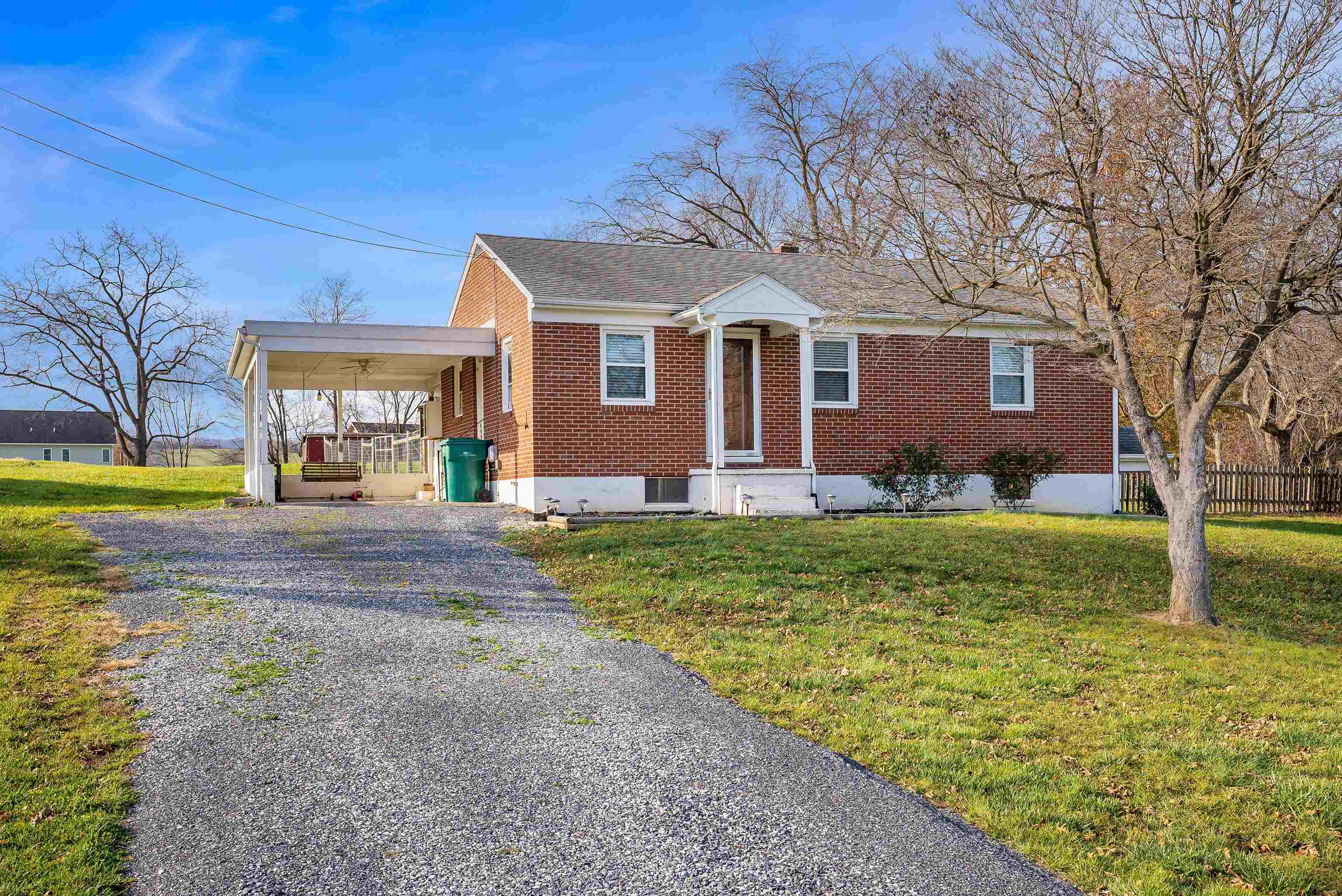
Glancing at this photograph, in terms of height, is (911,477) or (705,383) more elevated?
(705,383)

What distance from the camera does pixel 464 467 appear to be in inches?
730

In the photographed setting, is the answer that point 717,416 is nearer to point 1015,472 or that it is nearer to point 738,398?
point 738,398

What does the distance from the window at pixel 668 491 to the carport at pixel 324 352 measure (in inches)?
160

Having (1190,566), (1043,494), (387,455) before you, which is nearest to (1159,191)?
(1190,566)

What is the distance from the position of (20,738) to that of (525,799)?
2.84 meters

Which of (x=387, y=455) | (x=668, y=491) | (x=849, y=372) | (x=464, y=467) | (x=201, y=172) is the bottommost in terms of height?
(x=668, y=491)

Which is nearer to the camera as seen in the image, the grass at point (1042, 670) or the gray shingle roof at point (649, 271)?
the grass at point (1042, 670)

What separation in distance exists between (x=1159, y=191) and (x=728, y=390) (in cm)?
861

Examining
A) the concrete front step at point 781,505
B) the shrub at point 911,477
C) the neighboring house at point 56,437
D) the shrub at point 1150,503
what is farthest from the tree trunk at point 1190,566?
the neighboring house at point 56,437

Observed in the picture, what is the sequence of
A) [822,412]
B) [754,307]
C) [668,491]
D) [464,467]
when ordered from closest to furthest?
[754,307] < [668,491] < [822,412] < [464,467]

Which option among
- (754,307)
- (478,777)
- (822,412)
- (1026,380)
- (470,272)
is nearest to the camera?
(478,777)

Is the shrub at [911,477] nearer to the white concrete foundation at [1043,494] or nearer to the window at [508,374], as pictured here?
the white concrete foundation at [1043,494]

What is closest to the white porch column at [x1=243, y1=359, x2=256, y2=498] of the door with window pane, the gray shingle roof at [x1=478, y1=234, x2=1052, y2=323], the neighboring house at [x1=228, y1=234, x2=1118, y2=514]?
the neighboring house at [x1=228, y1=234, x2=1118, y2=514]

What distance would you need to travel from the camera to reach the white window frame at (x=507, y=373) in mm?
17562
